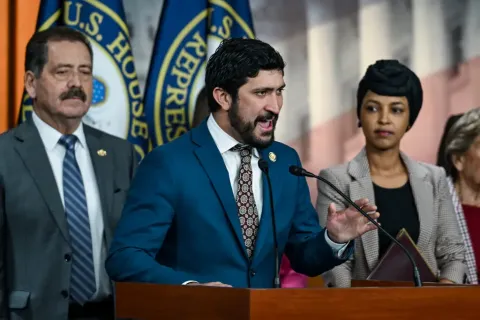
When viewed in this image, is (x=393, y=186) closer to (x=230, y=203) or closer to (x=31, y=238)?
(x=230, y=203)

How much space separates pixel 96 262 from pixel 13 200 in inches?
13.8

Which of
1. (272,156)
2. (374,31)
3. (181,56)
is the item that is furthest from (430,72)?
(272,156)

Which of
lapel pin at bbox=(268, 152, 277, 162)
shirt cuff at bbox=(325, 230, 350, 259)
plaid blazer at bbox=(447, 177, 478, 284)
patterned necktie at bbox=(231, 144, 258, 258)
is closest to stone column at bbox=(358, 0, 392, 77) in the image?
plaid blazer at bbox=(447, 177, 478, 284)

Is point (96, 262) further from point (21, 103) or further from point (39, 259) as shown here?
point (21, 103)

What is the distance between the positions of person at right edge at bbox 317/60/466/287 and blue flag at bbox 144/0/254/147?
0.82 m

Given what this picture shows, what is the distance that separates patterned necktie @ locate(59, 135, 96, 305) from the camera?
329 cm

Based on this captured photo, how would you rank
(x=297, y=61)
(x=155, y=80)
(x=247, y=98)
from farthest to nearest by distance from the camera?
(x=297, y=61), (x=155, y=80), (x=247, y=98)

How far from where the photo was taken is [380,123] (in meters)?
3.80

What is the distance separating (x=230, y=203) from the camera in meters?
2.80

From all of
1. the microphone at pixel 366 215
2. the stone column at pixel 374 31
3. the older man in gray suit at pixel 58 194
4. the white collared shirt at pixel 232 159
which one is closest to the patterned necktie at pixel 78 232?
the older man in gray suit at pixel 58 194

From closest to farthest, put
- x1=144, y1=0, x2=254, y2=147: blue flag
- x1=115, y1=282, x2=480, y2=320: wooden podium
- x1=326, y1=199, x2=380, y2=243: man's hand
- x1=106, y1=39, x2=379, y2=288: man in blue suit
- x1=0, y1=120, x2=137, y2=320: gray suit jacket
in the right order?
x1=115, y1=282, x2=480, y2=320: wooden podium, x1=326, y1=199, x2=380, y2=243: man's hand, x1=106, y1=39, x2=379, y2=288: man in blue suit, x1=0, y1=120, x2=137, y2=320: gray suit jacket, x1=144, y1=0, x2=254, y2=147: blue flag

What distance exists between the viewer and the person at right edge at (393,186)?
12.1ft

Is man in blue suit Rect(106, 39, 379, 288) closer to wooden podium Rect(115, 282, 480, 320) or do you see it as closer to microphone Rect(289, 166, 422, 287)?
microphone Rect(289, 166, 422, 287)

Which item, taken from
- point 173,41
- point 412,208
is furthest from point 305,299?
point 173,41
